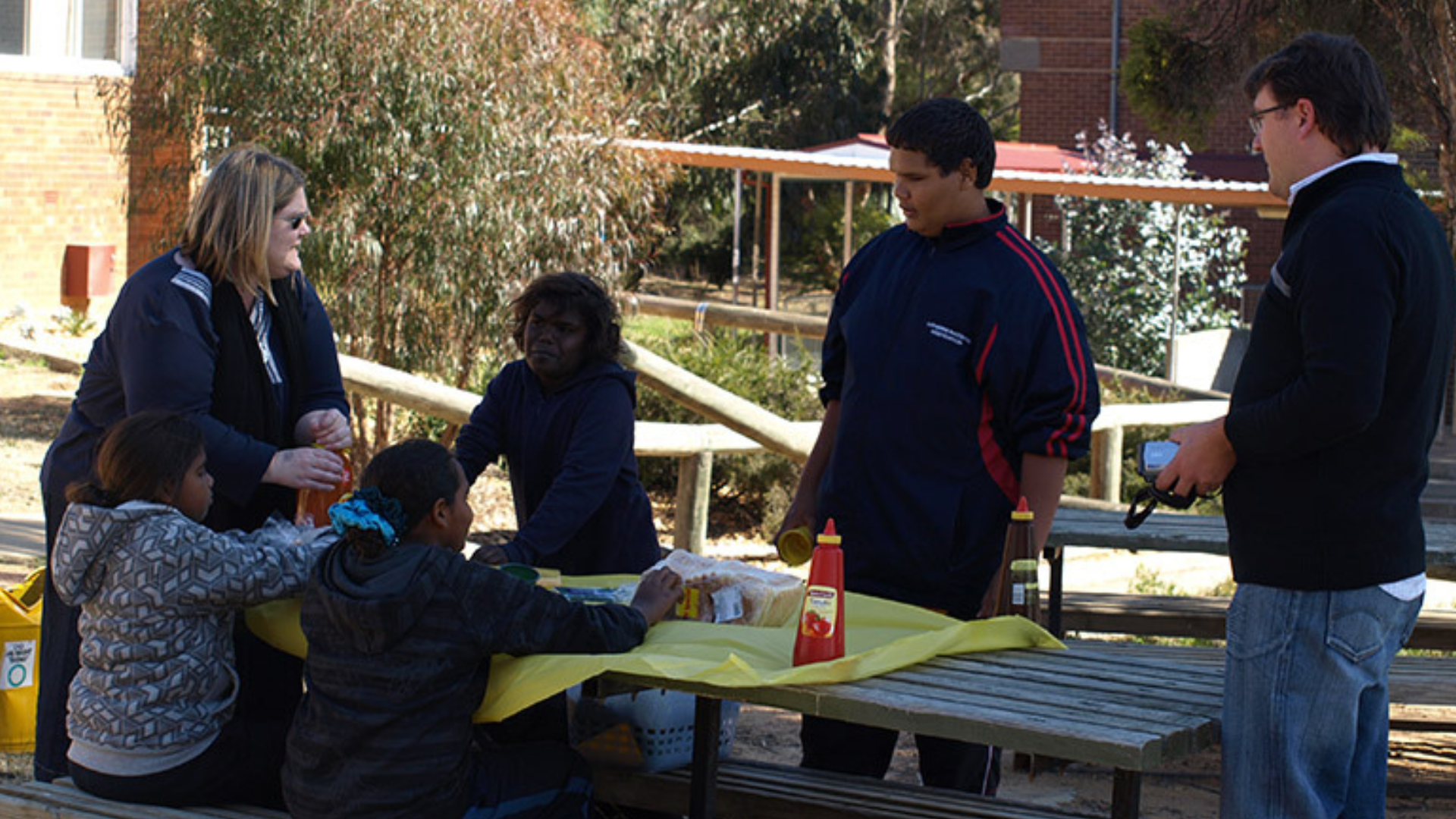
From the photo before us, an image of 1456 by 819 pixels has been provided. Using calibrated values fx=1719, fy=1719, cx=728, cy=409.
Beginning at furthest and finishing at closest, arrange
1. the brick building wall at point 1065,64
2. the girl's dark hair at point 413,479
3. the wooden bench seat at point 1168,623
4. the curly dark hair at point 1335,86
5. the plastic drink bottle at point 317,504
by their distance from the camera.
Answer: the brick building wall at point 1065,64, the wooden bench seat at point 1168,623, the plastic drink bottle at point 317,504, the girl's dark hair at point 413,479, the curly dark hair at point 1335,86

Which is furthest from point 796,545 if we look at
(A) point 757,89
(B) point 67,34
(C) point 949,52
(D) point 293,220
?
(C) point 949,52

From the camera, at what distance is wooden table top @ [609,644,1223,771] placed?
2906 millimetres

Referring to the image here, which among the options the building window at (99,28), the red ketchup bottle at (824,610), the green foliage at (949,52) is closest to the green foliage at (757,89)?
the green foliage at (949,52)

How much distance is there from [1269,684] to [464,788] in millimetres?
1583

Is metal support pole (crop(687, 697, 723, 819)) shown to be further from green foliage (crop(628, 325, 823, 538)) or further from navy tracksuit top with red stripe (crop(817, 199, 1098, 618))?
green foliage (crop(628, 325, 823, 538))

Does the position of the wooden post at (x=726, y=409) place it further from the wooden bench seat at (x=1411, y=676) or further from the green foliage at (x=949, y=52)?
the green foliage at (x=949, y=52)

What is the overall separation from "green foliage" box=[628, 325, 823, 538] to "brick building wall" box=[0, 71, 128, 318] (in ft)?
21.3

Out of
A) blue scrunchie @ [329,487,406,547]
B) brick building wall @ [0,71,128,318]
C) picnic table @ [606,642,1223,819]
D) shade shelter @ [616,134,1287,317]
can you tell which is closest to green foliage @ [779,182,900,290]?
shade shelter @ [616,134,1287,317]

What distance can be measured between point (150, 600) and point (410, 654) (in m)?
0.72

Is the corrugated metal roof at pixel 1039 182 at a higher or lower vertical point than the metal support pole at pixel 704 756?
higher

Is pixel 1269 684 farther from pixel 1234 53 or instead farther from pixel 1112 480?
pixel 1234 53

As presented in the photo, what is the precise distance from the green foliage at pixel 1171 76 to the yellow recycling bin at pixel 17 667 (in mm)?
7732

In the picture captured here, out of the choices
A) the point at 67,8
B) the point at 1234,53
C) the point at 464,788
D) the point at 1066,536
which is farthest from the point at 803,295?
the point at 464,788

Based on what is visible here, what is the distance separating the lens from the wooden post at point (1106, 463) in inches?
398
